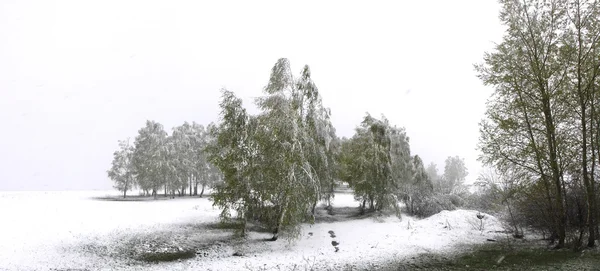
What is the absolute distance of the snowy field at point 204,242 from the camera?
12258mm

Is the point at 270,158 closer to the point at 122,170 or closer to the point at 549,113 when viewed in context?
the point at 549,113

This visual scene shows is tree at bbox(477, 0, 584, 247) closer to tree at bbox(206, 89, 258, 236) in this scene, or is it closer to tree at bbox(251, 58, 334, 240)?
tree at bbox(251, 58, 334, 240)

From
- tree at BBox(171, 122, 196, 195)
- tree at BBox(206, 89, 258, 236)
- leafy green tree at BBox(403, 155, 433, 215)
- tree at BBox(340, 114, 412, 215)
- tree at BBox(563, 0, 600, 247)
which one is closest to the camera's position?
tree at BBox(563, 0, 600, 247)

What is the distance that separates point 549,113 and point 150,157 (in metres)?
46.9

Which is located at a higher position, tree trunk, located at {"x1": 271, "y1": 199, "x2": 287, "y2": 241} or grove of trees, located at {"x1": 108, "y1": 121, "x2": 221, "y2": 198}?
grove of trees, located at {"x1": 108, "y1": 121, "x2": 221, "y2": 198}

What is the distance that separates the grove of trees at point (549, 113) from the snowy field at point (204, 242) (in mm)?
4496

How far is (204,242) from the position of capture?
54.3 feet

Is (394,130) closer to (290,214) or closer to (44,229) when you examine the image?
(290,214)

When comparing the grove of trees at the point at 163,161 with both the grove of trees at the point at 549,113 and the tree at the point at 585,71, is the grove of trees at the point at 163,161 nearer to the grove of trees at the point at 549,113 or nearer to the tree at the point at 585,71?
the grove of trees at the point at 549,113

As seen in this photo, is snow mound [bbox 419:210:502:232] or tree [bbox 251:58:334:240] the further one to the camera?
snow mound [bbox 419:210:502:232]

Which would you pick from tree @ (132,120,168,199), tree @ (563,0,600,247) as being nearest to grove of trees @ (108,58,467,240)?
tree @ (563,0,600,247)

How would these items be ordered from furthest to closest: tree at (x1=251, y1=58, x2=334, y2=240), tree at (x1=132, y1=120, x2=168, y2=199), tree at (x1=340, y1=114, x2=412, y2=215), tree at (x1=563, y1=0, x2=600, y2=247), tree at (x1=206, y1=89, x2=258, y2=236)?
tree at (x1=132, y1=120, x2=168, y2=199) < tree at (x1=340, y1=114, x2=412, y2=215) < tree at (x1=206, y1=89, x2=258, y2=236) < tree at (x1=251, y1=58, x2=334, y2=240) < tree at (x1=563, y1=0, x2=600, y2=247)

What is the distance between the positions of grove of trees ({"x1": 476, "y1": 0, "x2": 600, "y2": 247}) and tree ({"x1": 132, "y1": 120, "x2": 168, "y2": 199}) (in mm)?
41448

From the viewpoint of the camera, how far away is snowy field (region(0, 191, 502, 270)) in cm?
1226
